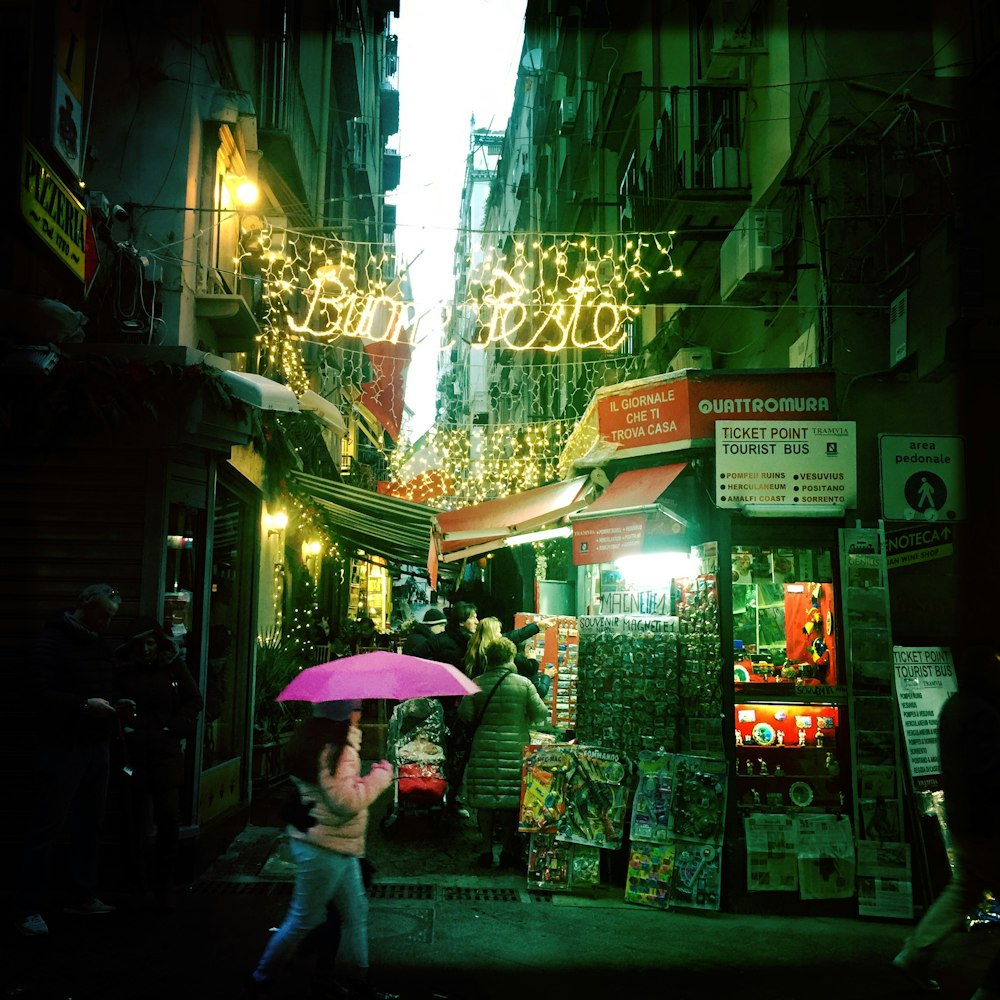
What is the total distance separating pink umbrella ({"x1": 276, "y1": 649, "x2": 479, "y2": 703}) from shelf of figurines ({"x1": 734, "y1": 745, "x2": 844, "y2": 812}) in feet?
10.2

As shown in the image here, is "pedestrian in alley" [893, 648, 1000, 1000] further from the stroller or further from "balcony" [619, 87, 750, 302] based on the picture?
"balcony" [619, 87, 750, 302]

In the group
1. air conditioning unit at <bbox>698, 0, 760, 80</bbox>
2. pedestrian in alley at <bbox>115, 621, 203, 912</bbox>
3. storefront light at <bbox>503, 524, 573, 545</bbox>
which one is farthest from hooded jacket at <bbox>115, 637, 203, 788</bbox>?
air conditioning unit at <bbox>698, 0, 760, 80</bbox>

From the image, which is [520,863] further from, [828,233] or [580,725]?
[828,233]

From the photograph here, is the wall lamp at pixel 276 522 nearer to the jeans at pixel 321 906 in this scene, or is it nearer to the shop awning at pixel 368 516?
the shop awning at pixel 368 516

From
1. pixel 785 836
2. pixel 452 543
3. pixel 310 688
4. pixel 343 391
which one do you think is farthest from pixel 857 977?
pixel 343 391

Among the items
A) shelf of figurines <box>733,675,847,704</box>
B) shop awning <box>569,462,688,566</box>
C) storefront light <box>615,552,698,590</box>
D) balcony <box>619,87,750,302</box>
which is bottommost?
shelf of figurines <box>733,675,847,704</box>

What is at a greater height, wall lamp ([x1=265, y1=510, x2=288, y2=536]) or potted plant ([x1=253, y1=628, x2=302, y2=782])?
wall lamp ([x1=265, y1=510, x2=288, y2=536])

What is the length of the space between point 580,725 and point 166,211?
19.1 ft

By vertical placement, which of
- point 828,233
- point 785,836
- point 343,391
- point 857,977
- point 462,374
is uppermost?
point 462,374

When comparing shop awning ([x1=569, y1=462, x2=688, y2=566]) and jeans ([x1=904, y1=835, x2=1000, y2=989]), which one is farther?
shop awning ([x1=569, y1=462, x2=688, y2=566])

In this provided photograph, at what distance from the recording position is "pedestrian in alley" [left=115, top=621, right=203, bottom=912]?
268 inches

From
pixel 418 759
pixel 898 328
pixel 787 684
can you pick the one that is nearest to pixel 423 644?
pixel 418 759

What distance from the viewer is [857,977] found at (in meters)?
5.84

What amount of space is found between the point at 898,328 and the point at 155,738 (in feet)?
22.2
